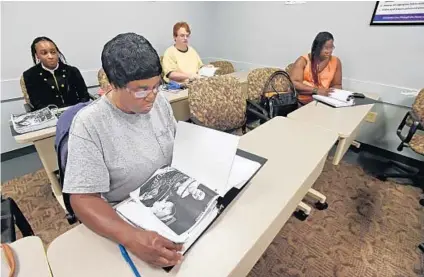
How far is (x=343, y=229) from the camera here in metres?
1.69

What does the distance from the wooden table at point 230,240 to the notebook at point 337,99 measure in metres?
0.96

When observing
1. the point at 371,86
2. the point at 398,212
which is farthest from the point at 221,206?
the point at 371,86

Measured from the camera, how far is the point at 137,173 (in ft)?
2.71

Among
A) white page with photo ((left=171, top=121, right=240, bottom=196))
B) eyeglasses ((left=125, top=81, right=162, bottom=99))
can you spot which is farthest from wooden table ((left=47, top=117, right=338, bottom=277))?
eyeglasses ((left=125, top=81, right=162, bottom=99))

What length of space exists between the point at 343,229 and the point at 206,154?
1436 mm

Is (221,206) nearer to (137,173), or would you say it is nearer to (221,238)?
(221,238)

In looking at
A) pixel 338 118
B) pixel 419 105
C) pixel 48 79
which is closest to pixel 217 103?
pixel 338 118

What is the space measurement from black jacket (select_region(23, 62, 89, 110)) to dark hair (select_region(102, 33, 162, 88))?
5.55ft

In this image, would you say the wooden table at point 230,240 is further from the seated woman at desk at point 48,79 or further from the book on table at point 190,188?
the seated woman at desk at point 48,79

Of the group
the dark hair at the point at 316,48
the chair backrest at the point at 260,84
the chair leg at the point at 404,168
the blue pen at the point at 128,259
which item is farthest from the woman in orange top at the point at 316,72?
the blue pen at the point at 128,259

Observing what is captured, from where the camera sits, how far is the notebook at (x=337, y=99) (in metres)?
1.85

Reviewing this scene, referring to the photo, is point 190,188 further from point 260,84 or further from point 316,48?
point 316,48

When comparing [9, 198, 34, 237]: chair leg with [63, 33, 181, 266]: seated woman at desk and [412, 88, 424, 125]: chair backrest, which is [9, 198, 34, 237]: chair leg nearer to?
[63, 33, 181, 266]: seated woman at desk

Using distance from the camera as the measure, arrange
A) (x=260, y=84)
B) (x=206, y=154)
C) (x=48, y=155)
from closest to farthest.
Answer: (x=206, y=154) < (x=48, y=155) < (x=260, y=84)
